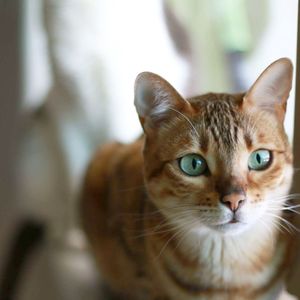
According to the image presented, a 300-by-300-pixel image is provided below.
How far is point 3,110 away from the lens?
1189 mm

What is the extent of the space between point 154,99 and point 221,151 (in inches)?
4.4

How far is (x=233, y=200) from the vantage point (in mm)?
673

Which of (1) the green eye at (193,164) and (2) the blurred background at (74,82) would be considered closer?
(1) the green eye at (193,164)

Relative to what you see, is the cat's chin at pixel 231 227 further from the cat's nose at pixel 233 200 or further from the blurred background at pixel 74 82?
the blurred background at pixel 74 82

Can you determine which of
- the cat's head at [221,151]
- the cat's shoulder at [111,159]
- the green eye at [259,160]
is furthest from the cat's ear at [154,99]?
the cat's shoulder at [111,159]

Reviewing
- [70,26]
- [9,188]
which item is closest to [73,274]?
[9,188]

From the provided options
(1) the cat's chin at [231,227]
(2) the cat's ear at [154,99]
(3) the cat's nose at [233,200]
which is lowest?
(1) the cat's chin at [231,227]

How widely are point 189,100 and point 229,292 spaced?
0.26 meters

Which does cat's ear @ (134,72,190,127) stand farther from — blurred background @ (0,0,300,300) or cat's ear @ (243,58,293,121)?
blurred background @ (0,0,300,300)

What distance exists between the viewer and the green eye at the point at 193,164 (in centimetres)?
71

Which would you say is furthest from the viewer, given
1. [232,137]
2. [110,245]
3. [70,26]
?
[70,26]

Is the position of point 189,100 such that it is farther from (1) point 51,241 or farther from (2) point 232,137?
(1) point 51,241

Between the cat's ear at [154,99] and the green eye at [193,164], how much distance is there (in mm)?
64

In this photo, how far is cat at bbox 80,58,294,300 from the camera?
2.28 feet
